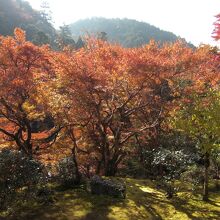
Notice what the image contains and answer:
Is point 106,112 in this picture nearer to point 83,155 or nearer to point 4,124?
point 83,155

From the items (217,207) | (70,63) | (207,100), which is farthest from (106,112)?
(217,207)

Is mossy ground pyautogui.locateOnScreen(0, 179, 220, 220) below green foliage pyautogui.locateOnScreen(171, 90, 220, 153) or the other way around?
below

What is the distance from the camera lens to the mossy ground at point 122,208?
11789 mm

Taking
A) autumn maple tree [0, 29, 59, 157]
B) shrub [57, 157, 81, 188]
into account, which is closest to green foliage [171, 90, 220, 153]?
shrub [57, 157, 81, 188]

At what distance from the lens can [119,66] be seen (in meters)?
17.5

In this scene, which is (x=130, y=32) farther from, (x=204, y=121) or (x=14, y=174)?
(x=14, y=174)

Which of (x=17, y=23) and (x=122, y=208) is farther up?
(x=17, y=23)

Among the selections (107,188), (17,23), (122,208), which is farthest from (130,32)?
(122,208)

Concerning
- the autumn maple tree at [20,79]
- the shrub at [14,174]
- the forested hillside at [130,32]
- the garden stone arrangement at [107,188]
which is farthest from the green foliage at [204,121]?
the forested hillside at [130,32]

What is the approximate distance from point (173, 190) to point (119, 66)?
274 inches

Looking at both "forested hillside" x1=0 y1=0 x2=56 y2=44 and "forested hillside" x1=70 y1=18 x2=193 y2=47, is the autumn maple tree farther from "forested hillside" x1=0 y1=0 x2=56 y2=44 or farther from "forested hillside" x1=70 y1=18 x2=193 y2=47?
"forested hillside" x1=70 y1=18 x2=193 y2=47

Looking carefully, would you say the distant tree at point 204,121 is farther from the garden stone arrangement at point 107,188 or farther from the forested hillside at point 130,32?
the forested hillside at point 130,32

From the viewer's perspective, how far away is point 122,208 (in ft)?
41.5

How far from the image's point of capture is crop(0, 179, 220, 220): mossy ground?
1179cm
